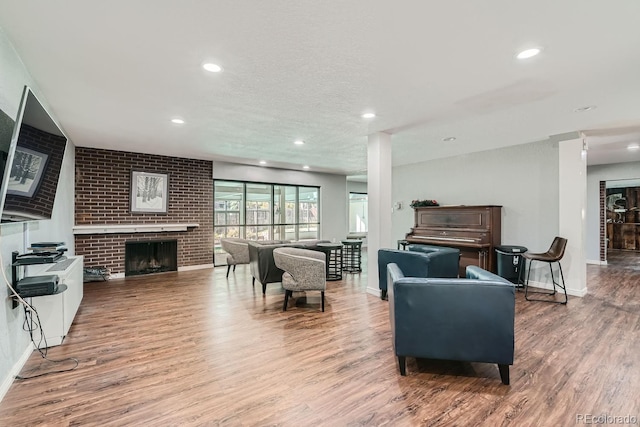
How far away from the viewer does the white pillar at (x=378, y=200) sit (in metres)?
4.74

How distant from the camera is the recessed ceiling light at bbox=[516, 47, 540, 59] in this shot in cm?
233

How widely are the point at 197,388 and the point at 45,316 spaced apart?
186 cm

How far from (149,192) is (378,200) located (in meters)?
4.91

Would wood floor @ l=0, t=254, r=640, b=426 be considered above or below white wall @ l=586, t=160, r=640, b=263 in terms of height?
below

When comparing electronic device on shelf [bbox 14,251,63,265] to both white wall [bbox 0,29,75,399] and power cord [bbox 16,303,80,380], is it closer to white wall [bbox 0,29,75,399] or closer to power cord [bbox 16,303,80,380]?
white wall [bbox 0,29,75,399]

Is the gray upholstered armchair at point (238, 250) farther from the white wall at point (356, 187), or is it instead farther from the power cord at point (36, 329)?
the white wall at point (356, 187)

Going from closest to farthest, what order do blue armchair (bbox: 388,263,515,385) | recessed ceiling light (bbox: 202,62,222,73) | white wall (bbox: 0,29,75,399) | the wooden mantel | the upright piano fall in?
1. white wall (bbox: 0,29,75,399)
2. blue armchair (bbox: 388,263,515,385)
3. recessed ceiling light (bbox: 202,62,222,73)
4. the upright piano
5. the wooden mantel

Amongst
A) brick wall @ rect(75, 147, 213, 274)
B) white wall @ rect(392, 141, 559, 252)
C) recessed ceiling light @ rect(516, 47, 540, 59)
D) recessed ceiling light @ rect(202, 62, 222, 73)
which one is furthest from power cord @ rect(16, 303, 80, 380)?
white wall @ rect(392, 141, 559, 252)

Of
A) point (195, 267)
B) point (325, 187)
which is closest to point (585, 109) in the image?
point (325, 187)

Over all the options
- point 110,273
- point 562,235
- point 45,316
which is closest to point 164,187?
point 110,273

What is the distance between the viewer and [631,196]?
10445 mm

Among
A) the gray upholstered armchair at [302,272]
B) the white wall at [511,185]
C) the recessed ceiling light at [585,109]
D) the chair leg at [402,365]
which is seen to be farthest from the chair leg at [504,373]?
the white wall at [511,185]

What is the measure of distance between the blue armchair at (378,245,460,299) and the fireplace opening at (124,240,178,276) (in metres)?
4.79

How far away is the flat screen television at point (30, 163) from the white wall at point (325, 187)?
521 centimetres
